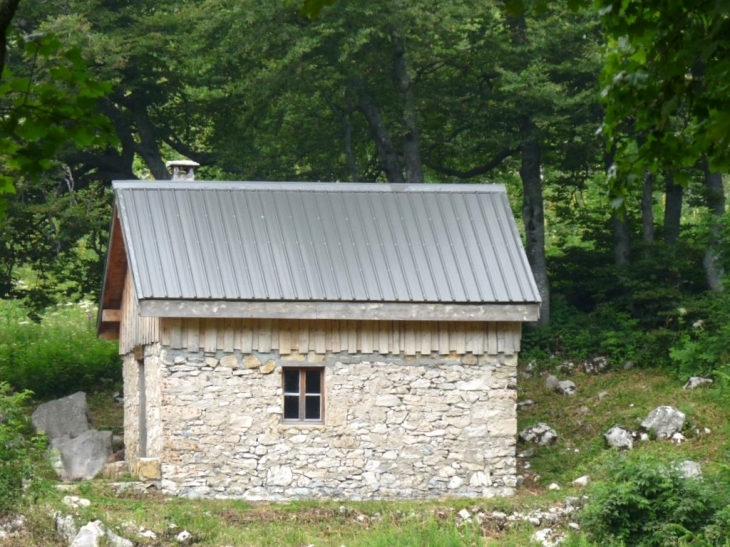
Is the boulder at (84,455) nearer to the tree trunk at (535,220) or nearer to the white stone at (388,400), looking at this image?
the white stone at (388,400)

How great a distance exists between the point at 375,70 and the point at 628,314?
703 cm

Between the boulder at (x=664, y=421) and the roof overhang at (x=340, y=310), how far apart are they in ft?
10.8

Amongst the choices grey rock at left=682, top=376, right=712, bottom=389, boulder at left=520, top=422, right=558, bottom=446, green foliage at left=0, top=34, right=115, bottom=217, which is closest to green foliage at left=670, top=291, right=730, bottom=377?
grey rock at left=682, top=376, right=712, bottom=389

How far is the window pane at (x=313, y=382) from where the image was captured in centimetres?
1666

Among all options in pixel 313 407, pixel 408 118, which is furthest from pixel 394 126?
pixel 313 407

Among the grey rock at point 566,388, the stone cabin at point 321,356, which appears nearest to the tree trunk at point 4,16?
the stone cabin at point 321,356

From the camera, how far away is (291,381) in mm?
16609

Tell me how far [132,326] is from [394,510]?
5603mm

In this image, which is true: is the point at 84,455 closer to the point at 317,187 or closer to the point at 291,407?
the point at 291,407

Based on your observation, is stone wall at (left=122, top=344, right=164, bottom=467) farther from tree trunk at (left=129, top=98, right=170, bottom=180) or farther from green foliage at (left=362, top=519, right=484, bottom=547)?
tree trunk at (left=129, top=98, right=170, bottom=180)

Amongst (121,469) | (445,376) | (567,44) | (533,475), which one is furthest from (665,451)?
(567,44)

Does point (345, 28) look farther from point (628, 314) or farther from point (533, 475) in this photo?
point (533, 475)

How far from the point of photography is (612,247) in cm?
2600

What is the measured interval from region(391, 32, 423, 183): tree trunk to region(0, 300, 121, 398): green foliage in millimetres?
7241
